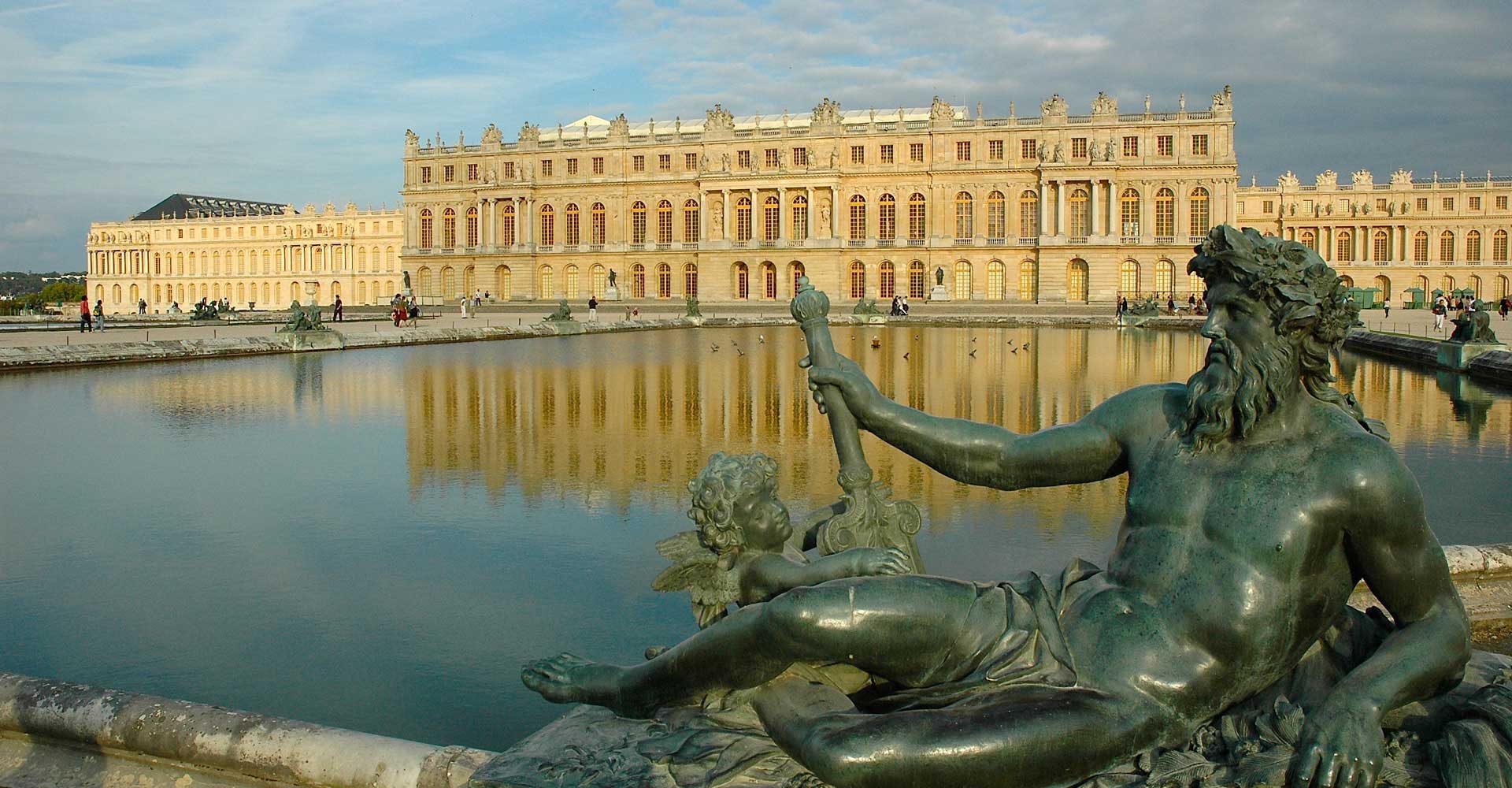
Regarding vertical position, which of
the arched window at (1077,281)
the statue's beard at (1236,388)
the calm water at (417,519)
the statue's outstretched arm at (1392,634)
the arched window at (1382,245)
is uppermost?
the arched window at (1382,245)

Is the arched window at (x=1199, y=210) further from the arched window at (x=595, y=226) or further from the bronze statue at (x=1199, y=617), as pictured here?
the bronze statue at (x=1199, y=617)

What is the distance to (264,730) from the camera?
9.96 ft

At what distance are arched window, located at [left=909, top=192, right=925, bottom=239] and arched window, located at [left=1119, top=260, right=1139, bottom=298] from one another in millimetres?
10349

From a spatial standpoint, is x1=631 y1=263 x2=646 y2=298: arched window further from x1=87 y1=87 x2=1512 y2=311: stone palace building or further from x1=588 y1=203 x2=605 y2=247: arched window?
x1=588 y1=203 x2=605 y2=247: arched window

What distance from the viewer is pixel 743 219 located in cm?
6372

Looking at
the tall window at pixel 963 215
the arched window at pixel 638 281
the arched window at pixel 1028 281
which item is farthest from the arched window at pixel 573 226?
the arched window at pixel 1028 281

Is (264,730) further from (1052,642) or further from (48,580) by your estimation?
(48,580)

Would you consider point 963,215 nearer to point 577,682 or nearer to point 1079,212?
point 1079,212

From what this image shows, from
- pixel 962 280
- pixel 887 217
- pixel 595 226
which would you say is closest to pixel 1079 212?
pixel 962 280

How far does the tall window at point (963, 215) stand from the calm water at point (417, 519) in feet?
152

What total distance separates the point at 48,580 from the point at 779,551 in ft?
13.8

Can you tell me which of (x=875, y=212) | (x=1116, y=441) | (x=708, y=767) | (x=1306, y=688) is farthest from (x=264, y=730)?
(x=875, y=212)

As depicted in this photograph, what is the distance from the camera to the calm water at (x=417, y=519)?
14.3 feet

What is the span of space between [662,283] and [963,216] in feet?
57.4
